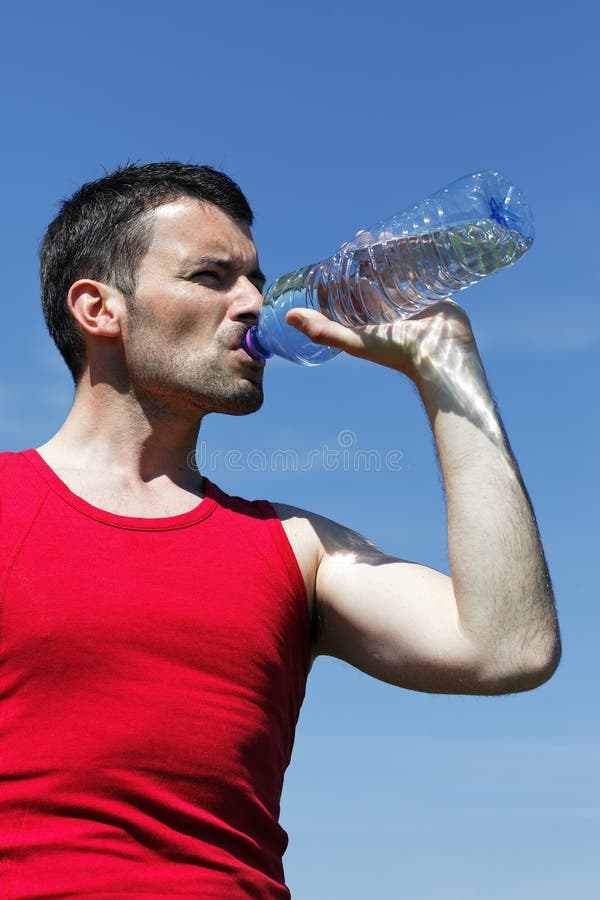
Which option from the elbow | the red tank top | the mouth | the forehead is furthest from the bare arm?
the forehead

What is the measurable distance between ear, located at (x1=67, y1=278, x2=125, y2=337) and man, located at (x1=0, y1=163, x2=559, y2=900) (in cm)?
1

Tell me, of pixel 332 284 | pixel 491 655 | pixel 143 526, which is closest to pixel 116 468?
pixel 143 526

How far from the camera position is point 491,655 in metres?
3.50

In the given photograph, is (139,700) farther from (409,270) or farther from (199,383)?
(409,270)

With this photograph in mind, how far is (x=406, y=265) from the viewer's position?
4395 mm

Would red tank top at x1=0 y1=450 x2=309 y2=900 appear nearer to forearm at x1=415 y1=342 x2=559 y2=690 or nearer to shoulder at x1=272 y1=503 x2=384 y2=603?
shoulder at x1=272 y1=503 x2=384 y2=603

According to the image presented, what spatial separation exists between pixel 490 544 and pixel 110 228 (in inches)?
85.9

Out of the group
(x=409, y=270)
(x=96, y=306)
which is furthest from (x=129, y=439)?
(x=409, y=270)

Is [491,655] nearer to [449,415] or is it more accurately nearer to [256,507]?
[449,415]

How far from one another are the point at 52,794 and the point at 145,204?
8.20 feet

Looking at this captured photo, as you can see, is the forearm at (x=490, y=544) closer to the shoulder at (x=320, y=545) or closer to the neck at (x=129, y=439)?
the shoulder at (x=320, y=545)

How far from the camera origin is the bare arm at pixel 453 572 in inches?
138

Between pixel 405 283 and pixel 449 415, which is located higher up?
pixel 405 283

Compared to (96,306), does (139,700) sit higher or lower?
lower
